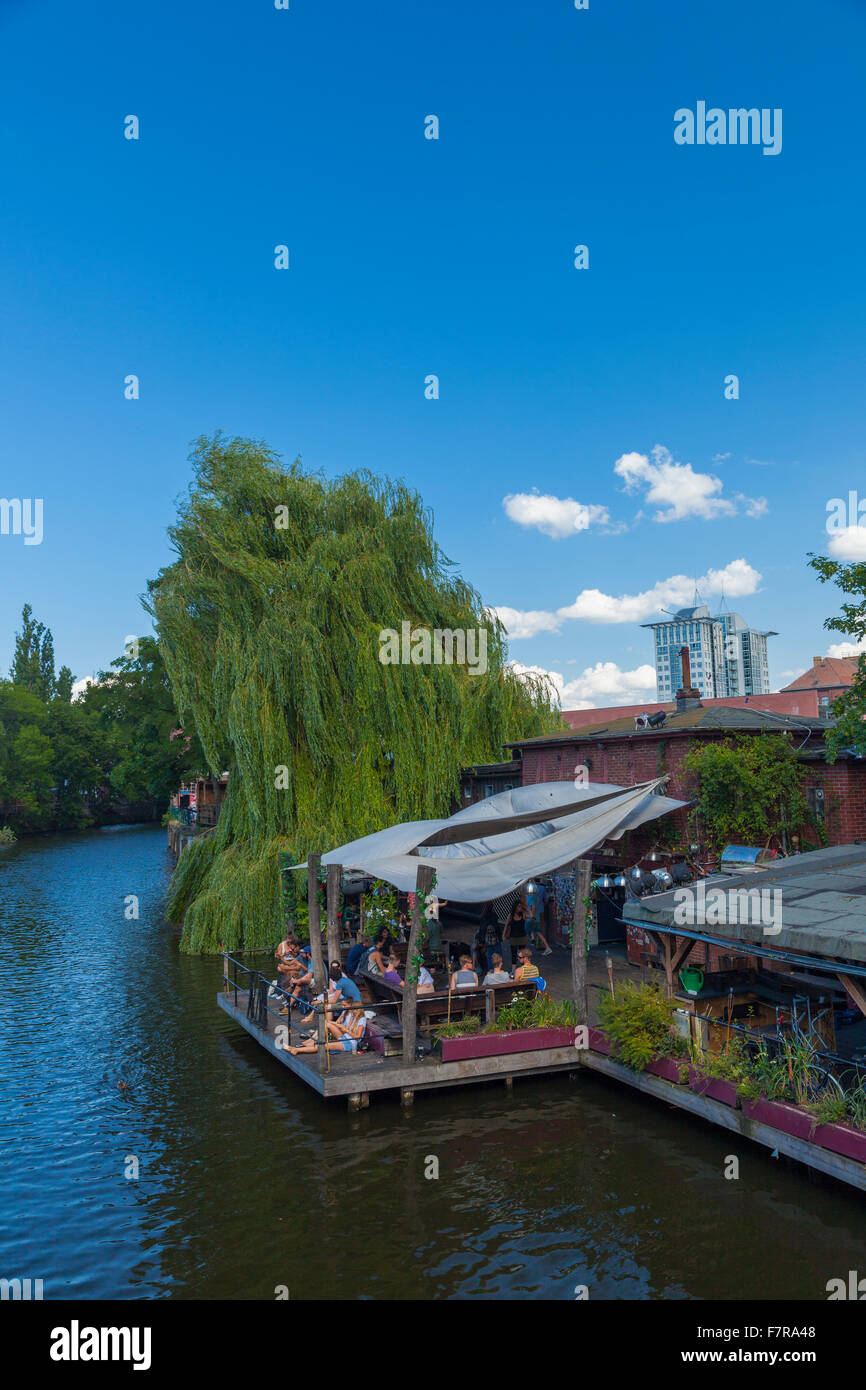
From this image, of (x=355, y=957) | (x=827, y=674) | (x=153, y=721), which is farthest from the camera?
(x=827, y=674)

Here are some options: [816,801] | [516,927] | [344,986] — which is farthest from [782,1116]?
[516,927]

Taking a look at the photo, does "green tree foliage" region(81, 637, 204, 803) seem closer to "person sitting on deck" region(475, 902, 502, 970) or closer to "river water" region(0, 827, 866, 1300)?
"person sitting on deck" region(475, 902, 502, 970)

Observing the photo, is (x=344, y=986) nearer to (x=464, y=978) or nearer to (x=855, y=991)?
(x=464, y=978)

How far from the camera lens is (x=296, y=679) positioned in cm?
2231

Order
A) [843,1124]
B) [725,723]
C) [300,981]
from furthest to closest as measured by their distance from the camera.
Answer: [725,723]
[300,981]
[843,1124]

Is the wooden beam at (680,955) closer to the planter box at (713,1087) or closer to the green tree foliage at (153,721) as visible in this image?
the planter box at (713,1087)

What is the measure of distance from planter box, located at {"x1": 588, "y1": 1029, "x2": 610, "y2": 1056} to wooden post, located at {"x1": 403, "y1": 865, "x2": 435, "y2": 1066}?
8.68 feet

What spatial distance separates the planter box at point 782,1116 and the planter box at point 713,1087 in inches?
8.8

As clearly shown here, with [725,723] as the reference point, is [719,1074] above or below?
below

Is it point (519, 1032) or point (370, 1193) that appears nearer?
point (370, 1193)

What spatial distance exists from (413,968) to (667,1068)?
363 cm

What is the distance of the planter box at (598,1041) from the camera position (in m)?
12.7

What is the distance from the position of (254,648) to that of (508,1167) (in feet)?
48.3
